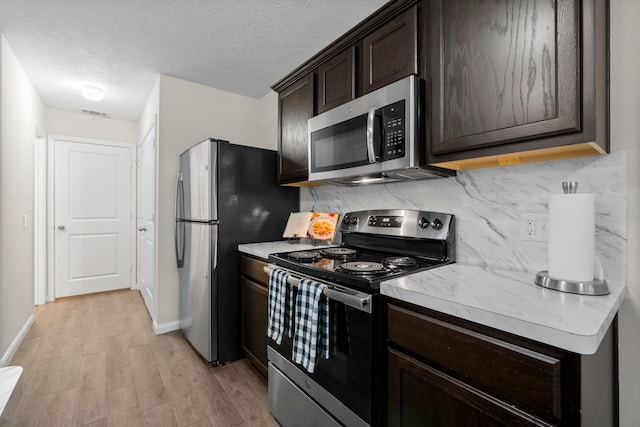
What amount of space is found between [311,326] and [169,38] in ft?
7.56

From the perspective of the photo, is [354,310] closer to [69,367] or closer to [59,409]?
[59,409]

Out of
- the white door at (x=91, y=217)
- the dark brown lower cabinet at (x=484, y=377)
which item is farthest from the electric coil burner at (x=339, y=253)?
the white door at (x=91, y=217)

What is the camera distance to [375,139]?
1.51 m

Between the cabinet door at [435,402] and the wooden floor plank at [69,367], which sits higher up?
the cabinet door at [435,402]

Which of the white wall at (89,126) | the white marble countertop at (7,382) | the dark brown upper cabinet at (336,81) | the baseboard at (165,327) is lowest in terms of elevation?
the baseboard at (165,327)

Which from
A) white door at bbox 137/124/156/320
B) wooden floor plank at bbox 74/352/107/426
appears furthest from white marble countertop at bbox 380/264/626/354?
white door at bbox 137/124/156/320

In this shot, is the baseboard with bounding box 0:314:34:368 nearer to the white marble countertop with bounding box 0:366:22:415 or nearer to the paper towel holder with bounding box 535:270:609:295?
the white marble countertop with bounding box 0:366:22:415

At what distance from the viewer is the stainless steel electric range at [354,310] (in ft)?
3.87

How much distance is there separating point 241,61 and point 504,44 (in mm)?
2127

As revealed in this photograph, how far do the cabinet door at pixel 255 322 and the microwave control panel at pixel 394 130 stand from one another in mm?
1163

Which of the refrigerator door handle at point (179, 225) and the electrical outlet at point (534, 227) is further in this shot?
the refrigerator door handle at point (179, 225)

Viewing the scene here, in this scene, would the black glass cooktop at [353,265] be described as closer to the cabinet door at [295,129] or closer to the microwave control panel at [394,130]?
the microwave control panel at [394,130]

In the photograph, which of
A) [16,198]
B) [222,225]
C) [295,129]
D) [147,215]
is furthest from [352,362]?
[147,215]

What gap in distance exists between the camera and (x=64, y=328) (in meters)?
2.98
